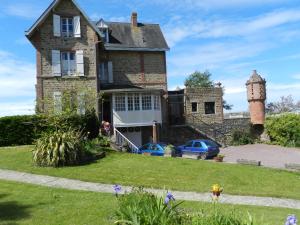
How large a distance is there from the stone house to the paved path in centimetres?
1107

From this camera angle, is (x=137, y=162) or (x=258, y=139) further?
(x=258, y=139)

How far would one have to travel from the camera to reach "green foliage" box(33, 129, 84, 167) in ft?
56.7

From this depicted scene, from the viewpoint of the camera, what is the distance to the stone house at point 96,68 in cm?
2889

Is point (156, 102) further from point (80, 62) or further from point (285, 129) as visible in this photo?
point (285, 129)

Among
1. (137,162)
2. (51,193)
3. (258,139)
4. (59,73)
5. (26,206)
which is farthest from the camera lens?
(258,139)

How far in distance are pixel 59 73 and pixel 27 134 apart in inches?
239

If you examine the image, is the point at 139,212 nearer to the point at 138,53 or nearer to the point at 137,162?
the point at 137,162

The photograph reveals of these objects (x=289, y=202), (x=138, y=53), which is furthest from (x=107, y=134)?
(x=289, y=202)

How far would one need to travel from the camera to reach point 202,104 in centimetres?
3606

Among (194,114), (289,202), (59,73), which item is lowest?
(289,202)

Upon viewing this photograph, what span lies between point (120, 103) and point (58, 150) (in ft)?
43.1

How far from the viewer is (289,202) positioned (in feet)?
38.4

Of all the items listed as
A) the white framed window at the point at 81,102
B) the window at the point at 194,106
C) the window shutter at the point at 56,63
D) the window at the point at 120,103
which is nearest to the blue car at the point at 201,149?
the window at the point at 120,103

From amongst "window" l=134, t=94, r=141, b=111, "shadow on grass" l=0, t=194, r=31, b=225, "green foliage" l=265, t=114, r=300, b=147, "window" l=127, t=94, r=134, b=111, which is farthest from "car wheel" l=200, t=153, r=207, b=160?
"shadow on grass" l=0, t=194, r=31, b=225
